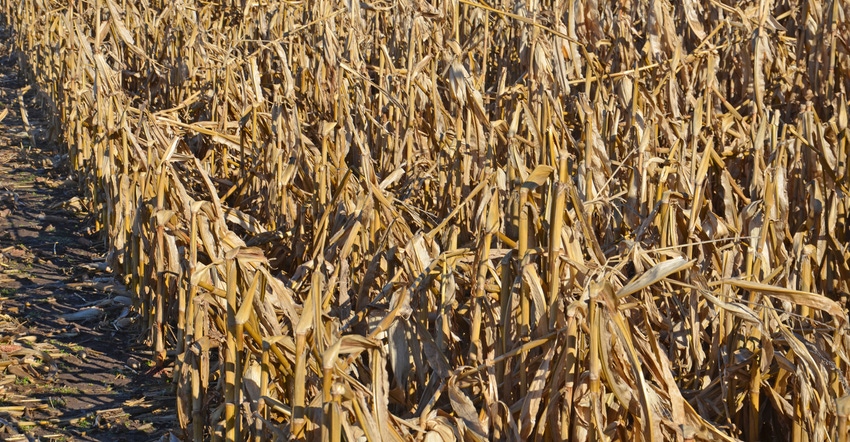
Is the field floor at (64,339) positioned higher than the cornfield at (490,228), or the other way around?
the cornfield at (490,228)

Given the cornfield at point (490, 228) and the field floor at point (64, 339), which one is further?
the field floor at point (64, 339)

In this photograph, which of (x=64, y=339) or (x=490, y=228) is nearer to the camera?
(x=490, y=228)

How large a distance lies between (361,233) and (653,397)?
3.24 feet

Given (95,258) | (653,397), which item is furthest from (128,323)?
(653,397)

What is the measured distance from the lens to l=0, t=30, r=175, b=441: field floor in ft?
7.08

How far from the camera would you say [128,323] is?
105 inches

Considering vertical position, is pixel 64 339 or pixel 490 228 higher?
pixel 490 228

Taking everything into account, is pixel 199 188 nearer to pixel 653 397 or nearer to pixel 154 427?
pixel 154 427

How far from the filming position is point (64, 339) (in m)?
2.56

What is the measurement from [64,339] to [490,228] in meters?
1.46

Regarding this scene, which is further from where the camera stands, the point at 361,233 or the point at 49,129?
the point at 49,129

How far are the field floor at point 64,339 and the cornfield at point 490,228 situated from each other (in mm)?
112

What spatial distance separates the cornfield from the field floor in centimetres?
11

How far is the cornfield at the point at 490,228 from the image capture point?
5.11ft
